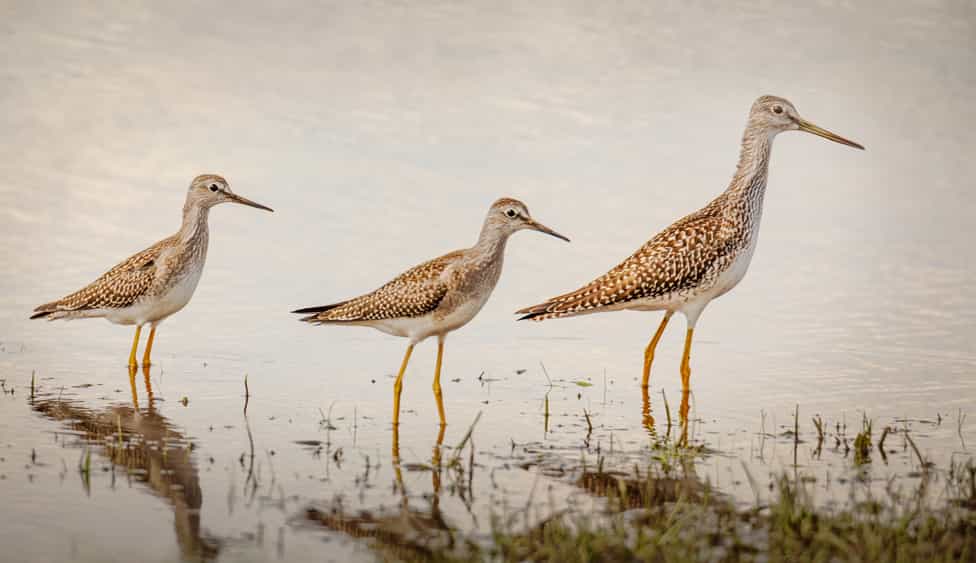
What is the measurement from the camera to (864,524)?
23.8 feet

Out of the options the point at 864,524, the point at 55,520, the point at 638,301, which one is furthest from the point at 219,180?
the point at 864,524

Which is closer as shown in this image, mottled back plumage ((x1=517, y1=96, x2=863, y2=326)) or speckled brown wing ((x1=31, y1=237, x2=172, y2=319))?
mottled back plumage ((x1=517, y1=96, x2=863, y2=326))

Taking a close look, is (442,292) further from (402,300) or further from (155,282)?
(155,282)

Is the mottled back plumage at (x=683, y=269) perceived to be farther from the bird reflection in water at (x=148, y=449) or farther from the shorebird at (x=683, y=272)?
the bird reflection in water at (x=148, y=449)

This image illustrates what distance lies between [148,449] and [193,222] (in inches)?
168

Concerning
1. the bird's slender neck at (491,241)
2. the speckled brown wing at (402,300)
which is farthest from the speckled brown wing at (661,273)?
the speckled brown wing at (402,300)

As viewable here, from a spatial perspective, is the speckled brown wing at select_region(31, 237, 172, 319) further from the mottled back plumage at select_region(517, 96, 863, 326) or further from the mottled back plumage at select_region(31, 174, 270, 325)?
the mottled back plumage at select_region(517, 96, 863, 326)

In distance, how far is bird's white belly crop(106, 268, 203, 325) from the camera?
1268 centimetres

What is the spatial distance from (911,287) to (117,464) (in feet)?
35.3

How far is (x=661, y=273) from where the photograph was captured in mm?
11891

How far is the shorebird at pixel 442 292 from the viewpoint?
1114cm

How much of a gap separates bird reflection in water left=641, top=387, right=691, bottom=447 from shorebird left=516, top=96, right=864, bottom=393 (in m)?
0.24

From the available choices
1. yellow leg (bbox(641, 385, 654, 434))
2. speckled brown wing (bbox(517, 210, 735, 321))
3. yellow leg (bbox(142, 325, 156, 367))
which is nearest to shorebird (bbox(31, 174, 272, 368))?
yellow leg (bbox(142, 325, 156, 367))

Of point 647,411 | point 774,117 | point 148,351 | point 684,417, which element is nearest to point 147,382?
point 148,351
